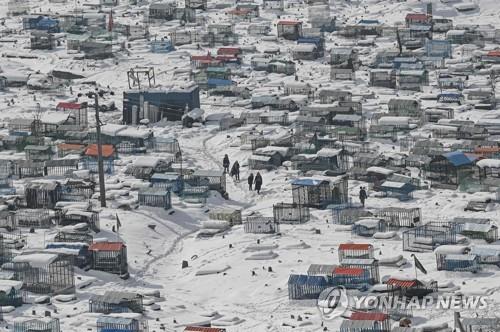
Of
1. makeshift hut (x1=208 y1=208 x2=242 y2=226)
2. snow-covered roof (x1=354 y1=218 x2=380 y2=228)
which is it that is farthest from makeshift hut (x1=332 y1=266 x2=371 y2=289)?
makeshift hut (x1=208 y1=208 x2=242 y2=226)

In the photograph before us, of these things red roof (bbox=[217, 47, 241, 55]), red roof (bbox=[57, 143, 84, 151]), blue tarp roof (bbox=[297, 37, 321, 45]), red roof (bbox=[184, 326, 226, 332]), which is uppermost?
blue tarp roof (bbox=[297, 37, 321, 45])

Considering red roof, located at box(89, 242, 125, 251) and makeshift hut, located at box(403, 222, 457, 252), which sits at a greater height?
red roof, located at box(89, 242, 125, 251)

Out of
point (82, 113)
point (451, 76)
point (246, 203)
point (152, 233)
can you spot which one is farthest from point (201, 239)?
point (451, 76)

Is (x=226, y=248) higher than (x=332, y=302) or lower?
lower

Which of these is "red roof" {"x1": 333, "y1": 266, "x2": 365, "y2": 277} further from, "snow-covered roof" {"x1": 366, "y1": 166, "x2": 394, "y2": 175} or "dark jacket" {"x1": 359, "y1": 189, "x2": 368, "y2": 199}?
"snow-covered roof" {"x1": 366, "y1": 166, "x2": 394, "y2": 175}

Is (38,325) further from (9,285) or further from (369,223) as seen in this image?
(369,223)

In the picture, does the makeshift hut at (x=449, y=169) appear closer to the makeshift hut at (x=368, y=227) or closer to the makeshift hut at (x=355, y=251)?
the makeshift hut at (x=368, y=227)

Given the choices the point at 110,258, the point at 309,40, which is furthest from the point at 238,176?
the point at 309,40
